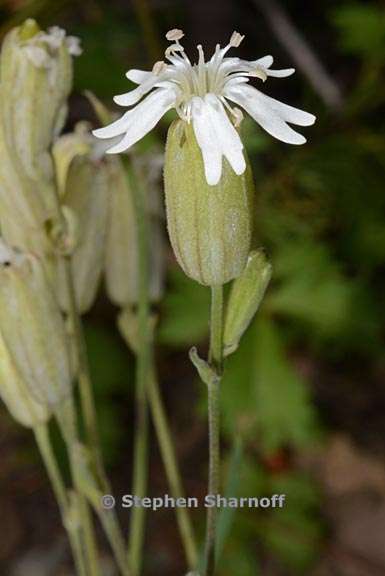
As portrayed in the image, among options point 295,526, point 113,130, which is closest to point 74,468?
point 113,130

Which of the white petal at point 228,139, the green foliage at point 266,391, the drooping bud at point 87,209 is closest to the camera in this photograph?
the white petal at point 228,139

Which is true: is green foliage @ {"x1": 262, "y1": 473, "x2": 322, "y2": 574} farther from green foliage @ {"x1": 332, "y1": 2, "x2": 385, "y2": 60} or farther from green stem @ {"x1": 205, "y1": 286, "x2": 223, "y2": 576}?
green stem @ {"x1": 205, "y1": 286, "x2": 223, "y2": 576}

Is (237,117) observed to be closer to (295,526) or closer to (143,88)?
(143,88)

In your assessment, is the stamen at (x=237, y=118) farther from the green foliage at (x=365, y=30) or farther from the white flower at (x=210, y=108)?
the green foliage at (x=365, y=30)

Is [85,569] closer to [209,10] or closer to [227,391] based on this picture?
[227,391]

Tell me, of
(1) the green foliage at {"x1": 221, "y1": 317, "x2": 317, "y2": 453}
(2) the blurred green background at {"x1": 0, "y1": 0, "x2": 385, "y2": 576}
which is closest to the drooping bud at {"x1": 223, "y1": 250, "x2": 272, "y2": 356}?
(2) the blurred green background at {"x1": 0, "y1": 0, "x2": 385, "y2": 576}

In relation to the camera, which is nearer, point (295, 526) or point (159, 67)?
point (159, 67)
